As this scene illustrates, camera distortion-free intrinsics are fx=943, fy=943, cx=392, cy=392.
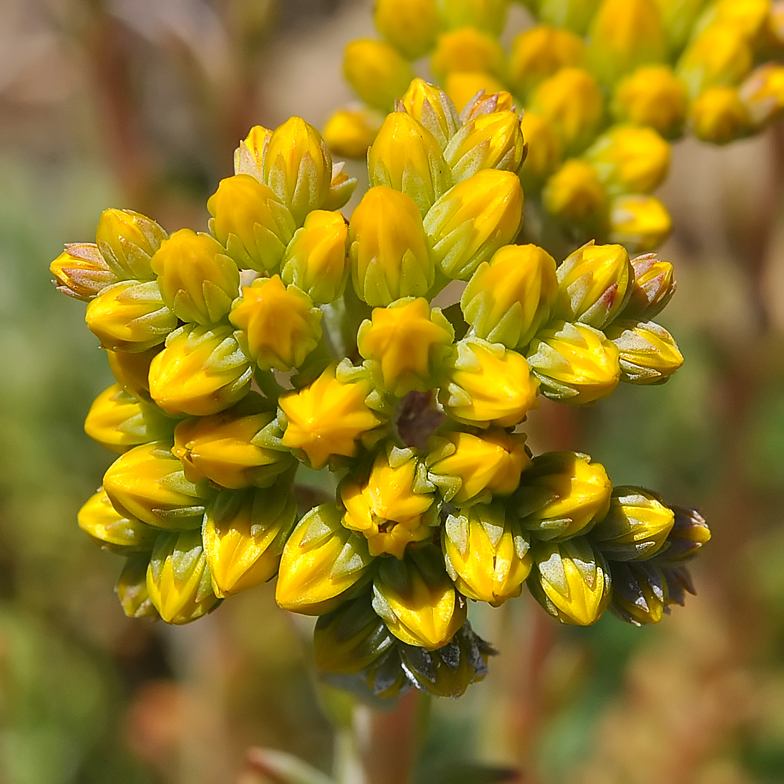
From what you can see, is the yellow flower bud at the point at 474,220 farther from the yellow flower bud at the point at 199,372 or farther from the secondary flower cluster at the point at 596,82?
the secondary flower cluster at the point at 596,82

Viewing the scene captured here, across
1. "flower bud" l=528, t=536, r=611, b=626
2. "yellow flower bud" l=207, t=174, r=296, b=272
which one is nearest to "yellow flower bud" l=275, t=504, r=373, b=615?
"flower bud" l=528, t=536, r=611, b=626

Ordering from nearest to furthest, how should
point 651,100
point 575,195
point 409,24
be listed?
point 575,195 < point 651,100 < point 409,24

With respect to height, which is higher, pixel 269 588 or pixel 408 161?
pixel 408 161

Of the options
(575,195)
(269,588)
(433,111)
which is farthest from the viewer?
(269,588)

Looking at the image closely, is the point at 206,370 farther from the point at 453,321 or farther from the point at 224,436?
the point at 453,321

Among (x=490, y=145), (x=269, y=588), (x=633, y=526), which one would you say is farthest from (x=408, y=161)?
(x=269, y=588)

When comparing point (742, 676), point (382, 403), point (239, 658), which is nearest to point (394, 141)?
point (382, 403)

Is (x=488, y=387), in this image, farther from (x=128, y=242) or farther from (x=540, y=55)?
(x=540, y=55)
